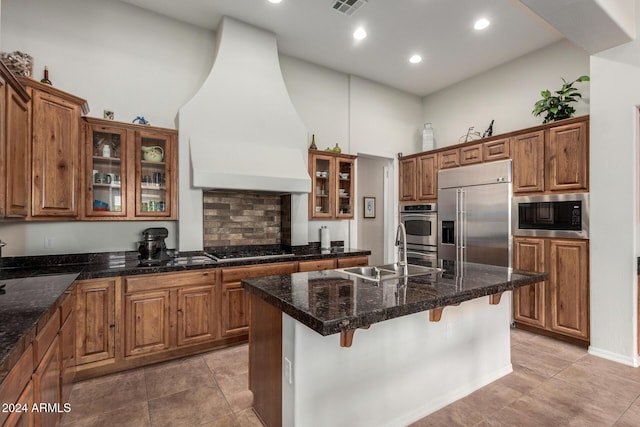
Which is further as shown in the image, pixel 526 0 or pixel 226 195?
pixel 226 195

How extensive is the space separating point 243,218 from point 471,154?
3.25 meters

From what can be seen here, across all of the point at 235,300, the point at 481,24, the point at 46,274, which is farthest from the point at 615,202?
the point at 46,274

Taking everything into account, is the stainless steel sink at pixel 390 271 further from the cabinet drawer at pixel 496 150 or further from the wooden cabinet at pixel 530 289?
the cabinet drawer at pixel 496 150

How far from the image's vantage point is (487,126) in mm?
4895

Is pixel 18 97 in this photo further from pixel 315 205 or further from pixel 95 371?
pixel 315 205

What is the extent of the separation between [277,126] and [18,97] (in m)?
2.37

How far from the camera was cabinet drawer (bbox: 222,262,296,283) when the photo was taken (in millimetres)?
3258

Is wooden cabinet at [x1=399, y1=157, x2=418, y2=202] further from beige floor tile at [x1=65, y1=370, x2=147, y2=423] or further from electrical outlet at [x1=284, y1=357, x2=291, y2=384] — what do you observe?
beige floor tile at [x1=65, y1=370, x2=147, y2=423]

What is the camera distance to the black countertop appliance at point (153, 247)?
10.0 feet

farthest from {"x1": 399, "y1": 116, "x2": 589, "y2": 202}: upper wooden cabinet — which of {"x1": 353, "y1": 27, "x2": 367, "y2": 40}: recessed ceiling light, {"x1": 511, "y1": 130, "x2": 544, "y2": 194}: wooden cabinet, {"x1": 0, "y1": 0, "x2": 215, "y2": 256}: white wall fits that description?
{"x1": 0, "y1": 0, "x2": 215, "y2": 256}: white wall

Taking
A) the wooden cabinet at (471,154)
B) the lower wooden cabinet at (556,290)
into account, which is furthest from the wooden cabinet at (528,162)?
the lower wooden cabinet at (556,290)

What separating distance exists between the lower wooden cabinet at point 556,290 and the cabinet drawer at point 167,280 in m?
3.62

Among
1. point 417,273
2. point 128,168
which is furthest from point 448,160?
point 128,168

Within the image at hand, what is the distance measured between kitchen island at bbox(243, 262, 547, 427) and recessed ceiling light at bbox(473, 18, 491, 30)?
2951 mm
